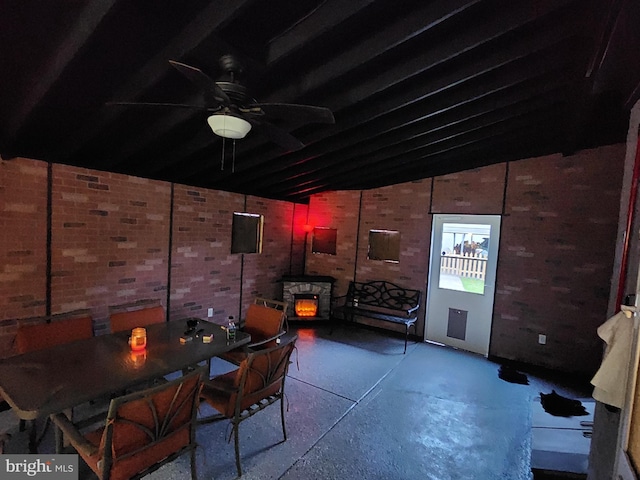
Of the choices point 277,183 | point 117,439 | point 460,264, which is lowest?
point 117,439

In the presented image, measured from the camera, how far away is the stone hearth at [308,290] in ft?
18.7

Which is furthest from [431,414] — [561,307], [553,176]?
[553,176]

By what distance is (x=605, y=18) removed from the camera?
1.77 metres

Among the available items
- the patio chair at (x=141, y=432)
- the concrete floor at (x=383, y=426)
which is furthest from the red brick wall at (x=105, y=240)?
the patio chair at (x=141, y=432)

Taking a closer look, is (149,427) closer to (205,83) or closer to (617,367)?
(205,83)

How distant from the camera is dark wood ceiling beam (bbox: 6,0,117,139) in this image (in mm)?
1474

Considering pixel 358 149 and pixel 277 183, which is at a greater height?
pixel 358 149

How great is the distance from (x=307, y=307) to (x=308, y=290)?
1.07 ft

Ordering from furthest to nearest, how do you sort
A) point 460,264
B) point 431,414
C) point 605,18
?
point 460,264 → point 431,414 → point 605,18

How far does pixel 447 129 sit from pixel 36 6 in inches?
131

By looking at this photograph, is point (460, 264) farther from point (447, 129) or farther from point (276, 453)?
point (276, 453)

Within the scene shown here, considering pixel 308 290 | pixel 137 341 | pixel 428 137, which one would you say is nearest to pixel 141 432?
pixel 137 341

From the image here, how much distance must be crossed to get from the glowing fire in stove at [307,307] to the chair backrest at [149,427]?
3898 millimetres

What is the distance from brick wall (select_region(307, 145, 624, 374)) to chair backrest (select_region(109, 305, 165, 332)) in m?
3.86
